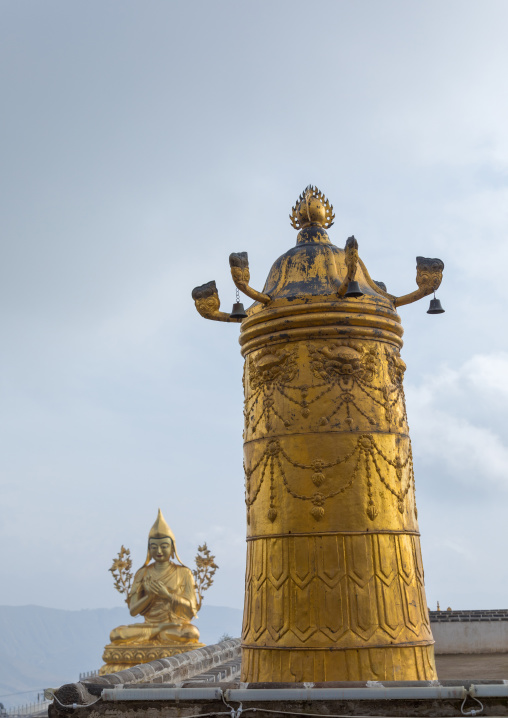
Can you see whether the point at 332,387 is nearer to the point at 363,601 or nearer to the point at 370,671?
the point at 363,601

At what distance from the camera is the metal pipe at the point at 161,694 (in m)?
4.32

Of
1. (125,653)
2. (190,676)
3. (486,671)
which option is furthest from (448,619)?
(125,653)

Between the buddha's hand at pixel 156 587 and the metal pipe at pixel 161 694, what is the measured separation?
54.7 feet

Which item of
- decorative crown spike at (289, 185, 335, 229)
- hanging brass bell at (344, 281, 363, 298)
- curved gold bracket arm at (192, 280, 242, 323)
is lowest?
hanging brass bell at (344, 281, 363, 298)

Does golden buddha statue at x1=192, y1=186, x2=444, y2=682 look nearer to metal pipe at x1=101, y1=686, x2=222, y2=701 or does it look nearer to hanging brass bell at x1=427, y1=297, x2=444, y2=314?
hanging brass bell at x1=427, y1=297, x2=444, y2=314

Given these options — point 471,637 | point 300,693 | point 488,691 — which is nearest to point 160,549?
point 471,637

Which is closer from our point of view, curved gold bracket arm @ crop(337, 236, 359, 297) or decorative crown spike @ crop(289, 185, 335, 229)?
curved gold bracket arm @ crop(337, 236, 359, 297)

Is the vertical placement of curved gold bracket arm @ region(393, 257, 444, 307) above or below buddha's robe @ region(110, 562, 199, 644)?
below

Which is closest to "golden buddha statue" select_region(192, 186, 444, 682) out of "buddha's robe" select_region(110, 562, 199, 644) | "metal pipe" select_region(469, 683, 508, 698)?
"metal pipe" select_region(469, 683, 508, 698)

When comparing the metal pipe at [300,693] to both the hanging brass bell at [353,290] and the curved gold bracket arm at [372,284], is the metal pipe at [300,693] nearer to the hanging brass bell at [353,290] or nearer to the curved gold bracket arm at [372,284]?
the hanging brass bell at [353,290]

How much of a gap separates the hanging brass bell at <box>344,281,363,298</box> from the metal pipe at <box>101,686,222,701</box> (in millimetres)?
2579

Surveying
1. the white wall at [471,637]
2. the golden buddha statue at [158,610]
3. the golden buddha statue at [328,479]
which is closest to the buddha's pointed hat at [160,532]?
the golden buddha statue at [158,610]

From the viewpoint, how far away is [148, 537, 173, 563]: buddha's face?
21406mm

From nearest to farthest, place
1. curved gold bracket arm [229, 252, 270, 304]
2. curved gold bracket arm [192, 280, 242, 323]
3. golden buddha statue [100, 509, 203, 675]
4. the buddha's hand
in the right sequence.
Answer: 1. curved gold bracket arm [229, 252, 270, 304]
2. curved gold bracket arm [192, 280, 242, 323]
3. golden buddha statue [100, 509, 203, 675]
4. the buddha's hand
